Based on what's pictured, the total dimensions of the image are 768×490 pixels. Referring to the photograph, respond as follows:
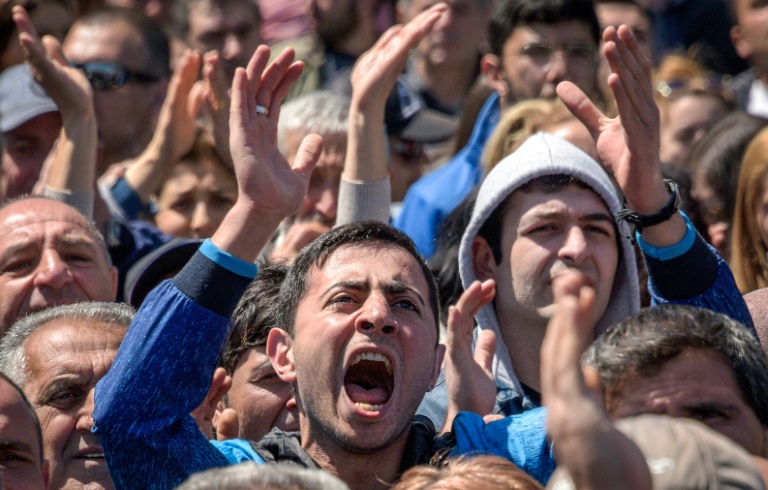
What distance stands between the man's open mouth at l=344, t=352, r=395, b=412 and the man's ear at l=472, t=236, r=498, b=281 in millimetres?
881

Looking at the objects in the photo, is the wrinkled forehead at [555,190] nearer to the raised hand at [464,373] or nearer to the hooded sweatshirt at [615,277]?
the hooded sweatshirt at [615,277]

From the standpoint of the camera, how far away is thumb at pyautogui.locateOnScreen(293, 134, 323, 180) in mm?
3826

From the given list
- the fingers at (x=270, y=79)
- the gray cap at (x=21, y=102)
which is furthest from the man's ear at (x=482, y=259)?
the gray cap at (x=21, y=102)

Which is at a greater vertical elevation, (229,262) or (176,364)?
(229,262)

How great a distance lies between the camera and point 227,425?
3986mm

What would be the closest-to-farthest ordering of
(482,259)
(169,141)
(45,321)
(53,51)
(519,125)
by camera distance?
(45,321), (482,259), (519,125), (53,51), (169,141)

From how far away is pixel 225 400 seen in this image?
4.24m

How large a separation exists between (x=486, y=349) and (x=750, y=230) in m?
1.39

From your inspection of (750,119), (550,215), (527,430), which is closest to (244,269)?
(527,430)

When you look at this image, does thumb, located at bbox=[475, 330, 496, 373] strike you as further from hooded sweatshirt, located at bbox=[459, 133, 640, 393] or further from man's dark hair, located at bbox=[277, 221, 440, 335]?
man's dark hair, located at bbox=[277, 221, 440, 335]

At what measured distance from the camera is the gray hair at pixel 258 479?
245cm

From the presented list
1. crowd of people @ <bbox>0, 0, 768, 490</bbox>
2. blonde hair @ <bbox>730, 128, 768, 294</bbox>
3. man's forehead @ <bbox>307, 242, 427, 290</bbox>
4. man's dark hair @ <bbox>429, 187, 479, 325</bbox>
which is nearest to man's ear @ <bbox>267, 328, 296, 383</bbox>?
crowd of people @ <bbox>0, 0, 768, 490</bbox>

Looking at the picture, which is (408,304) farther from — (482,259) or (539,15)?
(539,15)

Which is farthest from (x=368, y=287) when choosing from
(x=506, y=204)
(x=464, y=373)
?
(x=506, y=204)
